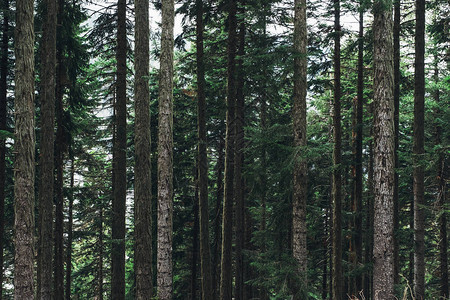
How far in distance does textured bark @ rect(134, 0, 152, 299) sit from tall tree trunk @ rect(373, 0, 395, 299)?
226 inches

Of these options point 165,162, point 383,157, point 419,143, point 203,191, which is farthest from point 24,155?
point 419,143

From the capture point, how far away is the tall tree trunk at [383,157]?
8781mm

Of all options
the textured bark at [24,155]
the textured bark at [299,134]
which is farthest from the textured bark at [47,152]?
the textured bark at [299,134]

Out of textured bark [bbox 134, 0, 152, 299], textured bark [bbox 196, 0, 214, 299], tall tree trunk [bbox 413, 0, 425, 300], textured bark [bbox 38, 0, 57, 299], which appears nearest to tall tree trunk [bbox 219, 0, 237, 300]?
textured bark [bbox 196, 0, 214, 299]

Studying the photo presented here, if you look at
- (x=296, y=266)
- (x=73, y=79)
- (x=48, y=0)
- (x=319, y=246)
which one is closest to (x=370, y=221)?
(x=319, y=246)

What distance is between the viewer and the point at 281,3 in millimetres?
14789

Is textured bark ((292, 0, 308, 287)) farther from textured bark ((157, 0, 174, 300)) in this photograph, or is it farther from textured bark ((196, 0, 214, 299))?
textured bark ((157, 0, 174, 300))

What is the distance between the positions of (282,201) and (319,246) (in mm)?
13650

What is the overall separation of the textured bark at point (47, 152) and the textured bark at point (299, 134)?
23.7 feet

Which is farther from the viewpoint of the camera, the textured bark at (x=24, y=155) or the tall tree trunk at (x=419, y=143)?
the tall tree trunk at (x=419, y=143)

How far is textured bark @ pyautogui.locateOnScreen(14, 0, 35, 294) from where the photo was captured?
9508 mm

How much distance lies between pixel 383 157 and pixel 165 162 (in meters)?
5.41

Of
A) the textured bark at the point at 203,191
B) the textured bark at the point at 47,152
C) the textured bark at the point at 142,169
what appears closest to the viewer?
the textured bark at the point at 142,169

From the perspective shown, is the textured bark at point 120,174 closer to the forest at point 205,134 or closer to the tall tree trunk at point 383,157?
the forest at point 205,134
